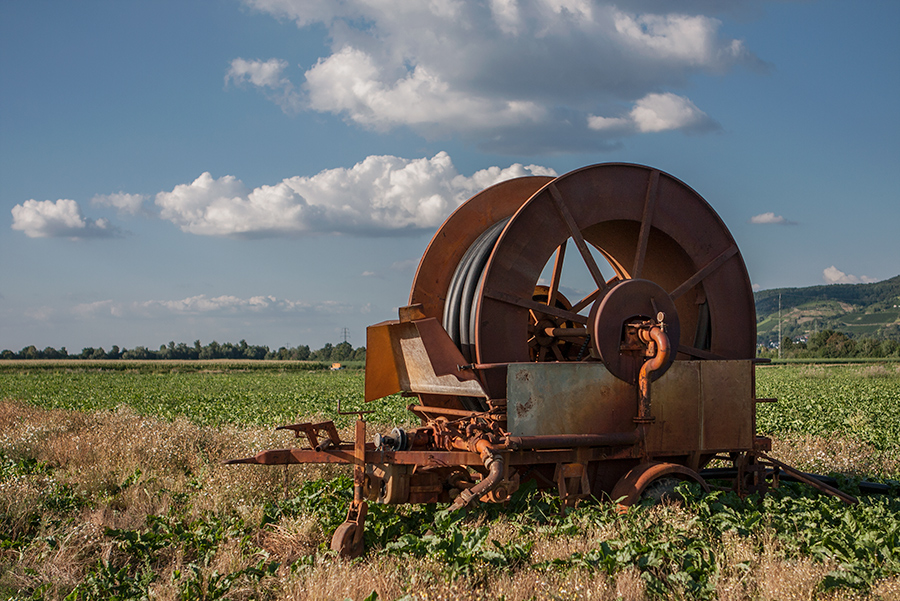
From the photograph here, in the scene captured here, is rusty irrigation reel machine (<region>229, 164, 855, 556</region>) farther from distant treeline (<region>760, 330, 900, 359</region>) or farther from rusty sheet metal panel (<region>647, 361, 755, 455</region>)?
distant treeline (<region>760, 330, 900, 359</region>)

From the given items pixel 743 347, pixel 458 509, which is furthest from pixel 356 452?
pixel 743 347

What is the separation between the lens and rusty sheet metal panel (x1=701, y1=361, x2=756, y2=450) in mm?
6496

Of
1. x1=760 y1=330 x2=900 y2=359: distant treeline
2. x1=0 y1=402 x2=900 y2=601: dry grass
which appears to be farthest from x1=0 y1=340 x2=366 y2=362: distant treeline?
x1=0 y1=402 x2=900 y2=601: dry grass

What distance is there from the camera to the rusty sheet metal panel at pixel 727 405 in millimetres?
6496

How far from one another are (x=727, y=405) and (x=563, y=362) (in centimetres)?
178

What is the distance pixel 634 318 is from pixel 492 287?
1.32m

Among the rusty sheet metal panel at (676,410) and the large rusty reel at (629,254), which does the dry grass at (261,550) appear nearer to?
the rusty sheet metal panel at (676,410)

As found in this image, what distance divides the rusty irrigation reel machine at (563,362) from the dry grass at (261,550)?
0.57 metres

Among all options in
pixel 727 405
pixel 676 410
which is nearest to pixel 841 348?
pixel 727 405

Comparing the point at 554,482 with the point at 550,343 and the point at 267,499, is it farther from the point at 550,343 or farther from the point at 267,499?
the point at 267,499

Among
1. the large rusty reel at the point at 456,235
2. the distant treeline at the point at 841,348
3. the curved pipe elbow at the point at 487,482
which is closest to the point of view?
the curved pipe elbow at the point at 487,482

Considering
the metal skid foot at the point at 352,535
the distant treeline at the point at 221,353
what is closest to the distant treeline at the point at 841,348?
the distant treeline at the point at 221,353

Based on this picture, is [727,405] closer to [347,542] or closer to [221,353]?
[347,542]

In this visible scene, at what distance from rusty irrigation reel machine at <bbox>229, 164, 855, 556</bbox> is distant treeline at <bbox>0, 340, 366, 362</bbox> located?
325 ft
